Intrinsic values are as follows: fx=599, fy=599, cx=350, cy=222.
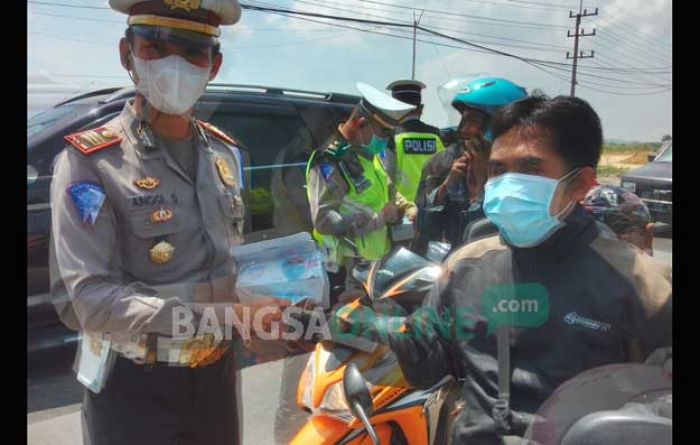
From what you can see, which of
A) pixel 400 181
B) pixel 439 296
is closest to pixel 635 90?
pixel 439 296

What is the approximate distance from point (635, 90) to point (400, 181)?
0.79 m

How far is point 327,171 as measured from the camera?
1.75 meters

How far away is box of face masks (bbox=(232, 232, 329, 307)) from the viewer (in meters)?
1.28

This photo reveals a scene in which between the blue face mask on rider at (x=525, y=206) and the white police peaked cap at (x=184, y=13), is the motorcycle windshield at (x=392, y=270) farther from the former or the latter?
the white police peaked cap at (x=184, y=13)

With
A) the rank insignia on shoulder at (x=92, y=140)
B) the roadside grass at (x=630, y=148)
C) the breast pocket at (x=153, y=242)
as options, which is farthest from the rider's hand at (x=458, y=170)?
the rank insignia on shoulder at (x=92, y=140)

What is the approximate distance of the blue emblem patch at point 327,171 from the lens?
68.3 inches

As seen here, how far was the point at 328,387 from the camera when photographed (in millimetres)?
1431

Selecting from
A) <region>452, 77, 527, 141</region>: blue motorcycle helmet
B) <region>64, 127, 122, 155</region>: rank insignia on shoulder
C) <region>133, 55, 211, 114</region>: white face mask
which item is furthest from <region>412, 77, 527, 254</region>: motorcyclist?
<region>64, 127, 122, 155</region>: rank insignia on shoulder

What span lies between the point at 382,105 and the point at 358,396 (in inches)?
25.9

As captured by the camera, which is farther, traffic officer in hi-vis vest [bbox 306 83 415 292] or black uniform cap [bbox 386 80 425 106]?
traffic officer in hi-vis vest [bbox 306 83 415 292]

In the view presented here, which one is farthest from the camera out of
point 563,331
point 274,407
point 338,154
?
point 338,154

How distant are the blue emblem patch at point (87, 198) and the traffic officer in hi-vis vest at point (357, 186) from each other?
1.72 feet

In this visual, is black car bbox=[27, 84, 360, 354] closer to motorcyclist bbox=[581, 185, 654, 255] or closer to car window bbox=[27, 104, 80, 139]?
car window bbox=[27, 104, 80, 139]
